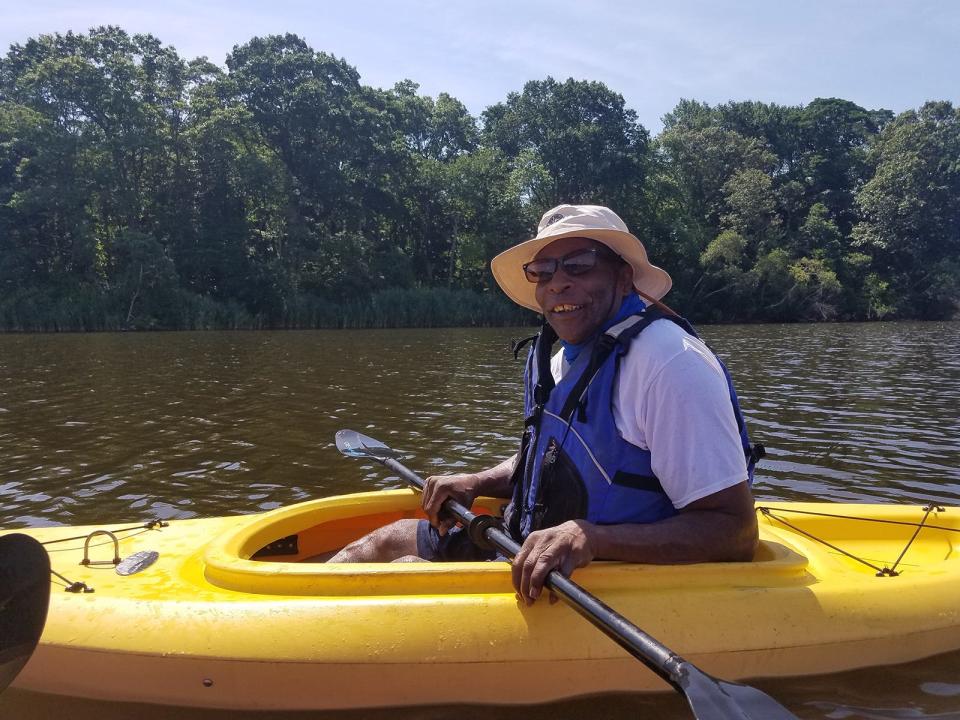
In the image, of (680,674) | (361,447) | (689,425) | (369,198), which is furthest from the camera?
(369,198)

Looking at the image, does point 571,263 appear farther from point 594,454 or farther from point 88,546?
point 88,546

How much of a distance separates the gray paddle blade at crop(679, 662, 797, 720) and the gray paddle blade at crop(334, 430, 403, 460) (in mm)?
2410

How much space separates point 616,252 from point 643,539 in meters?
0.97

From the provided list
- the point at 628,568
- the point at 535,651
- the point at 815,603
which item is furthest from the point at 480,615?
the point at 815,603

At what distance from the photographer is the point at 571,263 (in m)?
2.52

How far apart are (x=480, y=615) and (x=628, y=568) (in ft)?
1.69

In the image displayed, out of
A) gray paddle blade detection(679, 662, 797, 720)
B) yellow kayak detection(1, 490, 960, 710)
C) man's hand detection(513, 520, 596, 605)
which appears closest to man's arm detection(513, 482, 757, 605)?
man's hand detection(513, 520, 596, 605)

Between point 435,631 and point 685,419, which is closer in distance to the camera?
point 685,419

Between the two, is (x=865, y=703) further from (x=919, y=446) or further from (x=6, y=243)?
(x=6, y=243)

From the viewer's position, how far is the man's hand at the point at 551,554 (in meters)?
2.17

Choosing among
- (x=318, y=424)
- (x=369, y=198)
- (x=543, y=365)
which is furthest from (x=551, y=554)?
(x=369, y=198)

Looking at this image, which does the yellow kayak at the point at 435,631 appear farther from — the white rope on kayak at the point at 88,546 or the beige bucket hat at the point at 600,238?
the beige bucket hat at the point at 600,238

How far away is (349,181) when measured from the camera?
35469mm

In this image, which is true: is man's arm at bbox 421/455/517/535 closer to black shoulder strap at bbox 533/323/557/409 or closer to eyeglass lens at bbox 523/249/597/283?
black shoulder strap at bbox 533/323/557/409
